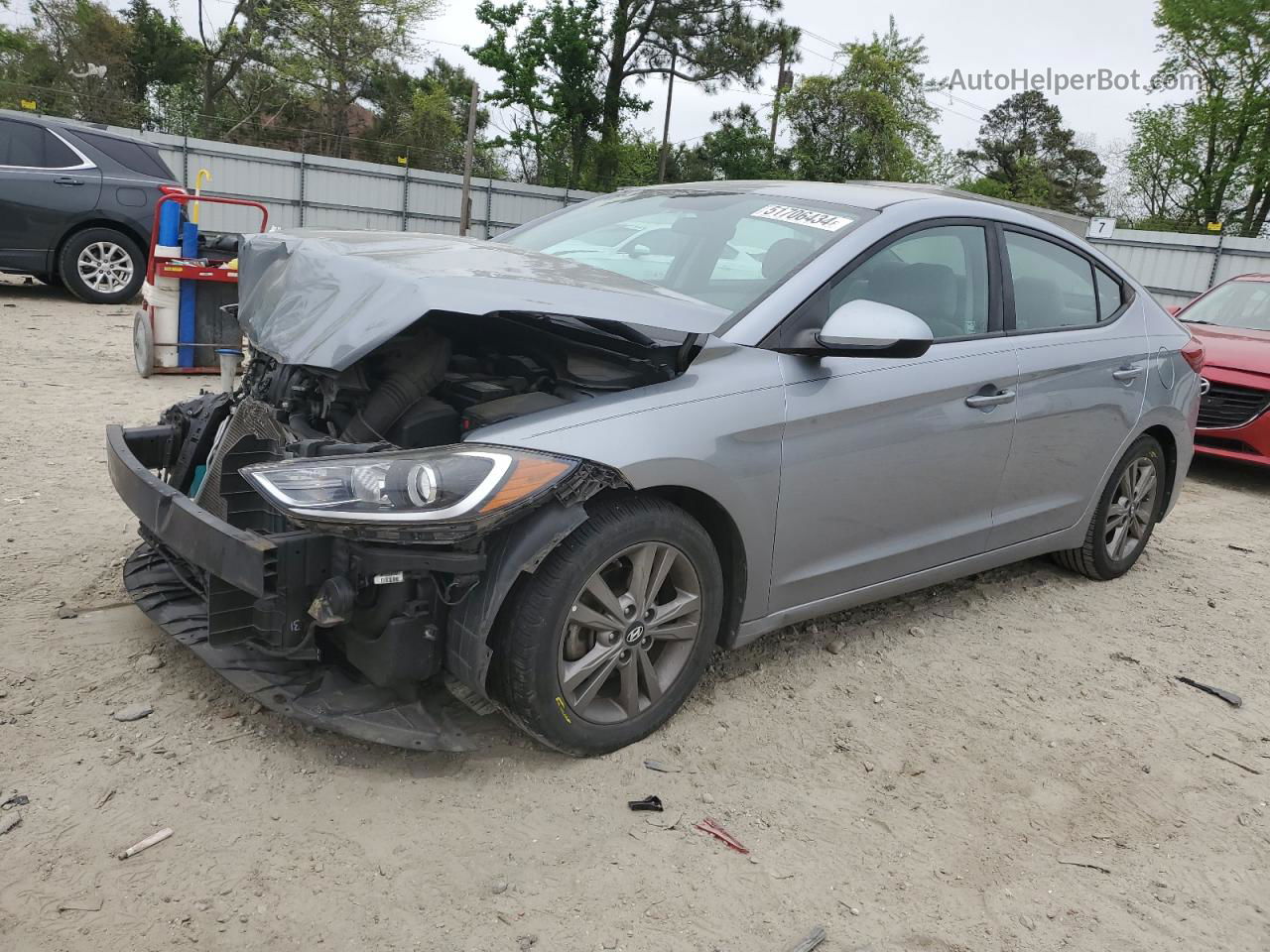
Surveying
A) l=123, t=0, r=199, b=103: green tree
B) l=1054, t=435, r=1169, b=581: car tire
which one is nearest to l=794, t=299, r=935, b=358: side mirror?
l=1054, t=435, r=1169, b=581: car tire

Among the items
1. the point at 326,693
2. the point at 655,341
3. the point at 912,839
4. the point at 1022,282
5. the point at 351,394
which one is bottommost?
the point at 912,839

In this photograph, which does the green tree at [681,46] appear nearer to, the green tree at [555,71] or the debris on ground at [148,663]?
the green tree at [555,71]

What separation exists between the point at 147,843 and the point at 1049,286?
143 inches

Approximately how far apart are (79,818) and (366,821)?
2.16 ft

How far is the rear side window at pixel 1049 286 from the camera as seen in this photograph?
153 inches

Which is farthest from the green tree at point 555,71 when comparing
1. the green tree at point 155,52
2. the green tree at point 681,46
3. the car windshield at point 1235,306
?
the car windshield at point 1235,306

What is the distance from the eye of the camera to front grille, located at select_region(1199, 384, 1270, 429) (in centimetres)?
711

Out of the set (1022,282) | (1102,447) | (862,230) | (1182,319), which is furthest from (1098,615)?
(1182,319)

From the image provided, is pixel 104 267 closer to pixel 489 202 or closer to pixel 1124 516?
pixel 1124 516

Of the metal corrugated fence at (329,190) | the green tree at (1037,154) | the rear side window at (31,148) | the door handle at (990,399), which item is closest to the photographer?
the door handle at (990,399)

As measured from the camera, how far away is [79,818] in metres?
2.39

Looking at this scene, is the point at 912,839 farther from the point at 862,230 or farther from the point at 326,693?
the point at 862,230

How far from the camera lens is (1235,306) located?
8289 mm

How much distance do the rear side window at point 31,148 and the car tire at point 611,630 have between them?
940 centimetres
